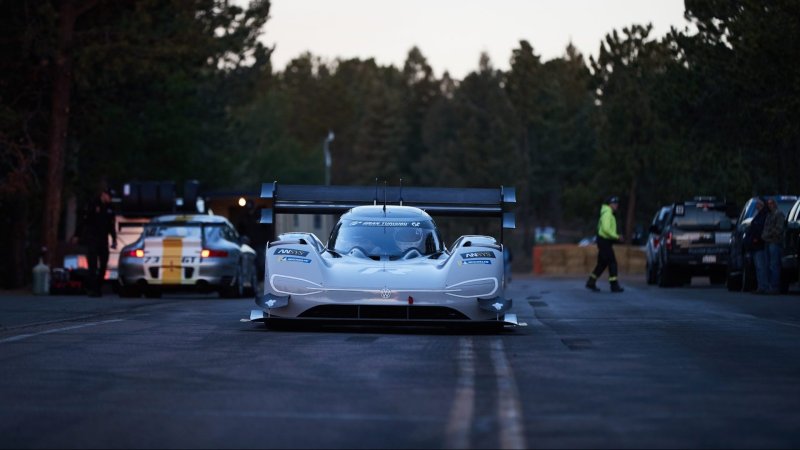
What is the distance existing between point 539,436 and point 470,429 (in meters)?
0.41

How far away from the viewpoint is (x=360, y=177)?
16638cm

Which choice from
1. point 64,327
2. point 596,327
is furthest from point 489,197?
point 64,327

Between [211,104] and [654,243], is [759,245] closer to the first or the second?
[654,243]

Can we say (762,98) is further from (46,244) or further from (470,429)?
(470,429)

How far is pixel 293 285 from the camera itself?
16.5 meters

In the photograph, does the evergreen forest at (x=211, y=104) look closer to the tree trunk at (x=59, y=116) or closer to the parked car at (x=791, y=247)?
the tree trunk at (x=59, y=116)

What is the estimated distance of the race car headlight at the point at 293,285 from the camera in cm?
1641

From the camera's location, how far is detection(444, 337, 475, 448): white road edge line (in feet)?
27.7

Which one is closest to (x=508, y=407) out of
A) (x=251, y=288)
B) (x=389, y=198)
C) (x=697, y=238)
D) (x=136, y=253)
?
(x=389, y=198)

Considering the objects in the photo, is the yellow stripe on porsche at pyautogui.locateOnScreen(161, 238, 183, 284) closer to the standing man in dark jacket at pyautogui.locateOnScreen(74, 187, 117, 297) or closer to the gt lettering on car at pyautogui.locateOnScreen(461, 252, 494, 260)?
the standing man in dark jacket at pyautogui.locateOnScreen(74, 187, 117, 297)

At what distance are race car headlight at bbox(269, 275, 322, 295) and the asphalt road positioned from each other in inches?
17.5

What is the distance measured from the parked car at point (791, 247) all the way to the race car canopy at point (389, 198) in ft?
37.4

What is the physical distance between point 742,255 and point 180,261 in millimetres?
11870

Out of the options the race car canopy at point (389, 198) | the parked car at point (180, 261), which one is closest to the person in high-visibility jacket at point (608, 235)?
the parked car at point (180, 261)
